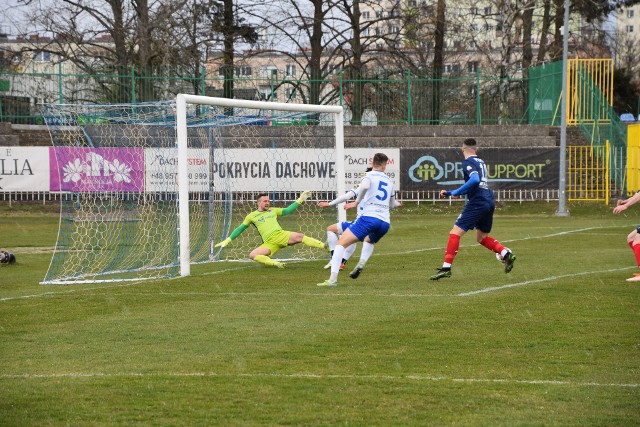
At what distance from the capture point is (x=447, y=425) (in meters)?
6.61

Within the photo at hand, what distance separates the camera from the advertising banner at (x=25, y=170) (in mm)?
31766

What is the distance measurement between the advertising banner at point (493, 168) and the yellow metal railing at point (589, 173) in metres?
1.10

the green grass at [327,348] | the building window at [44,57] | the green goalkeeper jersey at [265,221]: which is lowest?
the green grass at [327,348]

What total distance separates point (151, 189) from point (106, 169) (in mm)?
952

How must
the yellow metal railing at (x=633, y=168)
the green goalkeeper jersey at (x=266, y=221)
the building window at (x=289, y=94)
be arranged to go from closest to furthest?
the green goalkeeper jersey at (x=266, y=221) < the yellow metal railing at (x=633, y=168) < the building window at (x=289, y=94)

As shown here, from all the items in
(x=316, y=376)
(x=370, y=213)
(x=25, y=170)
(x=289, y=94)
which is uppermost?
(x=289, y=94)

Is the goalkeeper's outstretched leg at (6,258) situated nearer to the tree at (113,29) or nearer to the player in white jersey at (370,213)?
the player in white jersey at (370,213)

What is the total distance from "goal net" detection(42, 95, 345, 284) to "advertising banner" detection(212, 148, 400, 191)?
2365mm

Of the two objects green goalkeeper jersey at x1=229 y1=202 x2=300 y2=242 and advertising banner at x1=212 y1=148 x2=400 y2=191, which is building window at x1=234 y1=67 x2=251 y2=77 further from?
green goalkeeper jersey at x1=229 y1=202 x2=300 y2=242

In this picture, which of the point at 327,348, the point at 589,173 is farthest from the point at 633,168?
the point at 327,348

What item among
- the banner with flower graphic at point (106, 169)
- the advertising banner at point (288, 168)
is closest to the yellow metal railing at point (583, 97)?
the advertising banner at point (288, 168)

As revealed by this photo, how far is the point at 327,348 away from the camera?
9.16 meters

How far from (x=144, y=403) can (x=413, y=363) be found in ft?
7.97

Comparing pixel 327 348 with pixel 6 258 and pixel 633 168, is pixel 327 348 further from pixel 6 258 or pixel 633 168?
pixel 633 168
